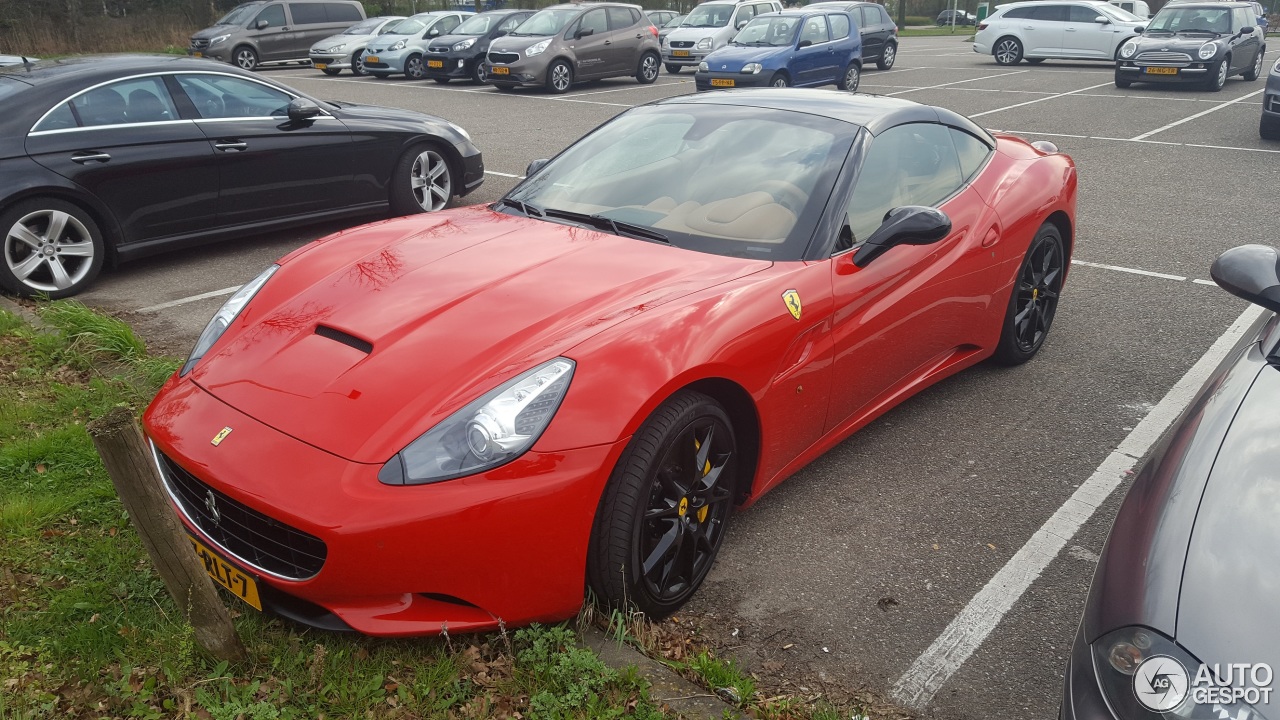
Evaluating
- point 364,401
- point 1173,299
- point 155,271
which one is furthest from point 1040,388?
point 155,271

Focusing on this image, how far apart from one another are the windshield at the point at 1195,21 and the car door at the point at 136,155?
18077 mm

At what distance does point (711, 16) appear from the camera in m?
22.6

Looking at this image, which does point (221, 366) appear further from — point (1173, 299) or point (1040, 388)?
point (1173, 299)

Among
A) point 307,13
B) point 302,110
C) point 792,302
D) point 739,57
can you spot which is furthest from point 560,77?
point 792,302

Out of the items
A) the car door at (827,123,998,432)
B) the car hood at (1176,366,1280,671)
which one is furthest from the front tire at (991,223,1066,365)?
the car hood at (1176,366,1280,671)

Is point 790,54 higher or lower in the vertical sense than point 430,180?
higher

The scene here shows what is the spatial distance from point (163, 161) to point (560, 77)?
12.6 m

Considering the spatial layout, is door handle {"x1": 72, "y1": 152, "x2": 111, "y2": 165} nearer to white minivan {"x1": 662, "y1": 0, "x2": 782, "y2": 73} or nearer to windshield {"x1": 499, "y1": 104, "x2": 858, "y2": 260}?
windshield {"x1": 499, "y1": 104, "x2": 858, "y2": 260}

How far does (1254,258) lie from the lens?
2.77 meters

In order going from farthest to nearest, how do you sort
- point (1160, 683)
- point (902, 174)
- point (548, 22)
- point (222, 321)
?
point (548, 22), point (902, 174), point (222, 321), point (1160, 683)

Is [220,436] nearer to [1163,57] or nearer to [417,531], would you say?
[417,531]

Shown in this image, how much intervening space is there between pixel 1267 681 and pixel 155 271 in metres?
6.76

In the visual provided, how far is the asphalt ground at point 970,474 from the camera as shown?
288cm

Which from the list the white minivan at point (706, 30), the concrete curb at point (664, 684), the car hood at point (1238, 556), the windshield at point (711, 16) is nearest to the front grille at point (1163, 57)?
the white minivan at point (706, 30)
